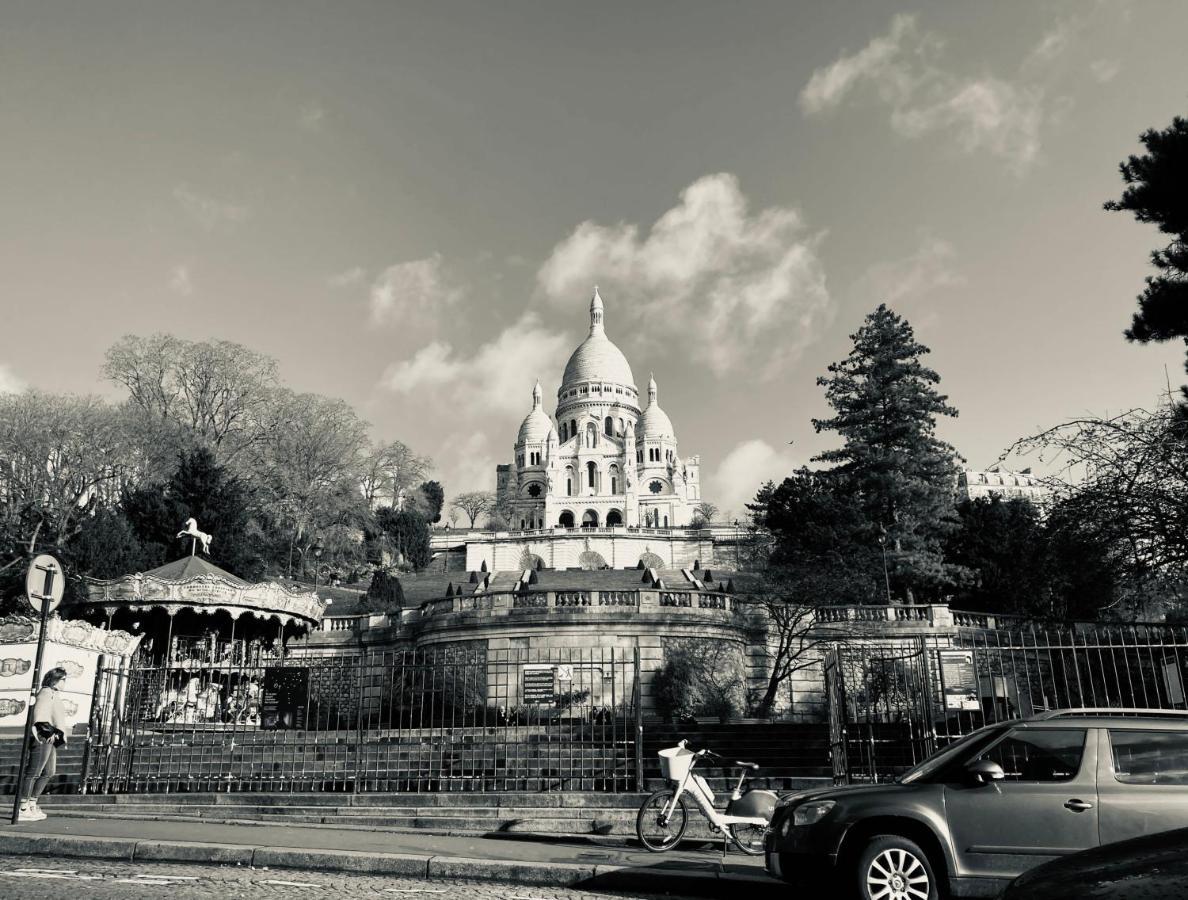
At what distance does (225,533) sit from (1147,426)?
4124 centimetres

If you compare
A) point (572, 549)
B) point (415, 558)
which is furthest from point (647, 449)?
point (415, 558)

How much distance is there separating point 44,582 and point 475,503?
103 meters

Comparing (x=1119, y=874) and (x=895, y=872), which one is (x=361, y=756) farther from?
A: (x=1119, y=874)

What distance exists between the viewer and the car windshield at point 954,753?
6980mm

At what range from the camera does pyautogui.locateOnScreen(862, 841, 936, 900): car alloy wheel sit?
653cm

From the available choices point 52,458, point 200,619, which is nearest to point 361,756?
point 200,619

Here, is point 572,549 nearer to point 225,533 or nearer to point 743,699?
point 225,533

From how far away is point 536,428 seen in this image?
4911 inches

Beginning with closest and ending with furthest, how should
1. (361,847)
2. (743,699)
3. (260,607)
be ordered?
(361,847), (260,607), (743,699)

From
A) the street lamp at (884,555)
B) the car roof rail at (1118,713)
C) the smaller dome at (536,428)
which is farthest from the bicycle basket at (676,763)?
the smaller dome at (536,428)

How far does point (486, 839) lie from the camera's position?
33.5ft

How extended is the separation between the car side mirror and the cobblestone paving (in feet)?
8.23

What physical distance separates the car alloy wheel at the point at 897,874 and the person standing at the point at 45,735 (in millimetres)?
8933

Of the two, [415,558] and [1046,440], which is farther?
[415,558]
